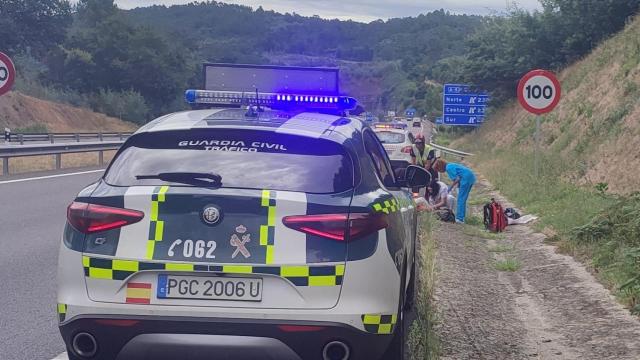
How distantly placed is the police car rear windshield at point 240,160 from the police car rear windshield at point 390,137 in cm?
1875

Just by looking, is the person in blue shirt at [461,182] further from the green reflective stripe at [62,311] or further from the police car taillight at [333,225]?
the green reflective stripe at [62,311]

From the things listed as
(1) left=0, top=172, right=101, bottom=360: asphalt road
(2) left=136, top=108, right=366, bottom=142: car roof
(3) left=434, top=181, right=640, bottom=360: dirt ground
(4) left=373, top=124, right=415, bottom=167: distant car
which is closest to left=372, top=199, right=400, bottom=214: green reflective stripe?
(2) left=136, top=108, right=366, bottom=142: car roof

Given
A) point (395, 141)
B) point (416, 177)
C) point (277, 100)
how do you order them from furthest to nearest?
point (395, 141) → point (277, 100) → point (416, 177)

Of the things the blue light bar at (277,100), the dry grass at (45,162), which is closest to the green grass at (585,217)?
the blue light bar at (277,100)

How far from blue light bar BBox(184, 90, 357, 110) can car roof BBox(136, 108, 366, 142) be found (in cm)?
52

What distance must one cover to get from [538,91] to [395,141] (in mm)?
8942

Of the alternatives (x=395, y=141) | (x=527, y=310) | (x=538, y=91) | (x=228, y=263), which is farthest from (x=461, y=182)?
(x=228, y=263)

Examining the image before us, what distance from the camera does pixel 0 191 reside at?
57.1 feet

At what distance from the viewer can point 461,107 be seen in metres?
36.6

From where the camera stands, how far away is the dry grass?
2573 cm

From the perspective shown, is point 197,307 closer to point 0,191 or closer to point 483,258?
point 483,258

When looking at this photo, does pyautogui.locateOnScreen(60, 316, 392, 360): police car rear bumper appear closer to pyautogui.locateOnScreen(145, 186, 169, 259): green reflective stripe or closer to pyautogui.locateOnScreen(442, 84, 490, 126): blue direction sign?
pyautogui.locateOnScreen(145, 186, 169, 259): green reflective stripe

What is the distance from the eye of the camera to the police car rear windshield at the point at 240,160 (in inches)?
183

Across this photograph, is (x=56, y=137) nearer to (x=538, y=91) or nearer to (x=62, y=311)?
(x=538, y=91)
